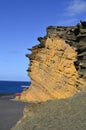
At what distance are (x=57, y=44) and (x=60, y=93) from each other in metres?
6.04

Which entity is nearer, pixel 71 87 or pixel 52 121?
pixel 52 121

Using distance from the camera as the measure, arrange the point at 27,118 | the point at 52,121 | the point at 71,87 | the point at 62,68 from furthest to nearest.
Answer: the point at 62,68 → the point at 71,87 → the point at 27,118 → the point at 52,121

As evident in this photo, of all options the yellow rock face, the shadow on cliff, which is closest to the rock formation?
the yellow rock face

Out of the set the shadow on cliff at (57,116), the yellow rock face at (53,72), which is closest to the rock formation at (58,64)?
the yellow rock face at (53,72)

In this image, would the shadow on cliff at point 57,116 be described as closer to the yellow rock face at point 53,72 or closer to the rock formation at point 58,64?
the rock formation at point 58,64

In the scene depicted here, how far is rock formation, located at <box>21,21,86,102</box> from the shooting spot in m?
40.3

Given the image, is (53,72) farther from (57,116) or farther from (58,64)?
(57,116)

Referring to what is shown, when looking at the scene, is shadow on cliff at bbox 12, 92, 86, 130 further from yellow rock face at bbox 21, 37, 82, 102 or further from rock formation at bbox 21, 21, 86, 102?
yellow rock face at bbox 21, 37, 82, 102

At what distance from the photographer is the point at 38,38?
50.8 metres

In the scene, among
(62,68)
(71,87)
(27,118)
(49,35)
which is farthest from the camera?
(49,35)

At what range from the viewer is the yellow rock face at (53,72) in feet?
136

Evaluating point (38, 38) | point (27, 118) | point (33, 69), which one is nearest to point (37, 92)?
point (33, 69)

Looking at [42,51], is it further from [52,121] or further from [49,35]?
[52,121]

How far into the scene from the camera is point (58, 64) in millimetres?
44312
